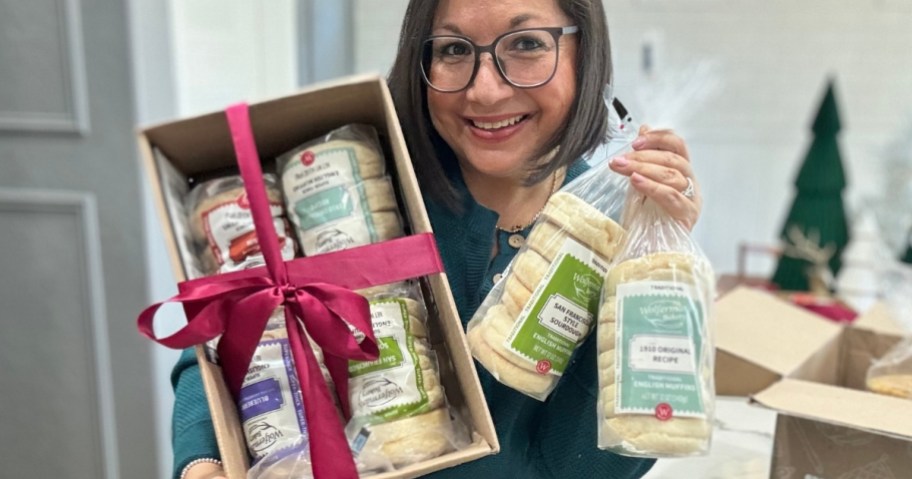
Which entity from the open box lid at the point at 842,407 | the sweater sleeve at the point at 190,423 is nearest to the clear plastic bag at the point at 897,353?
the open box lid at the point at 842,407

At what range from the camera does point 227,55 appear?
1718mm

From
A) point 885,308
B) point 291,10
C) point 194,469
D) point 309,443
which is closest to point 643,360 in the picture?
point 309,443

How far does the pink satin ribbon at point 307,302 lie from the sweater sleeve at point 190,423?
4.9 inches

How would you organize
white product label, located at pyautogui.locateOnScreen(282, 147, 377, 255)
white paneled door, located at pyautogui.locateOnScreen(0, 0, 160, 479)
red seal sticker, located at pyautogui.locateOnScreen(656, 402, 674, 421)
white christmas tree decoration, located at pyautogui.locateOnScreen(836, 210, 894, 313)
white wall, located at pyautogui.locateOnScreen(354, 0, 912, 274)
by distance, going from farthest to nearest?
white wall, located at pyautogui.locateOnScreen(354, 0, 912, 274)
white christmas tree decoration, located at pyautogui.locateOnScreen(836, 210, 894, 313)
white paneled door, located at pyautogui.locateOnScreen(0, 0, 160, 479)
white product label, located at pyautogui.locateOnScreen(282, 147, 377, 255)
red seal sticker, located at pyautogui.locateOnScreen(656, 402, 674, 421)

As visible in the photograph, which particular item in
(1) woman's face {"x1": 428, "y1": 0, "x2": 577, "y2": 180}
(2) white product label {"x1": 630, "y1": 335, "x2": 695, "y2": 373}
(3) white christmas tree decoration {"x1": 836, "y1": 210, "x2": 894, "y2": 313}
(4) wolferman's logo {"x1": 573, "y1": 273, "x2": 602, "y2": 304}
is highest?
(1) woman's face {"x1": 428, "y1": 0, "x2": 577, "y2": 180}

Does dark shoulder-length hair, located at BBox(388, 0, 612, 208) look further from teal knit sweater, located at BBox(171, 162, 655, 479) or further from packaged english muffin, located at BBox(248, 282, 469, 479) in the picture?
packaged english muffin, located at BBox(248, 282, 469, 479)

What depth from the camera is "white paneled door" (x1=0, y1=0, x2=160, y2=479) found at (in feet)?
4.49

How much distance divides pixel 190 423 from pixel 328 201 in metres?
0.28

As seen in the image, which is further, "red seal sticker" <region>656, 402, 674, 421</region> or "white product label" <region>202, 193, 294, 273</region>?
"white product label" <region>202, 193, 294, 273</region>

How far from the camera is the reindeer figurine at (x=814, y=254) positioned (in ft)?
5.03

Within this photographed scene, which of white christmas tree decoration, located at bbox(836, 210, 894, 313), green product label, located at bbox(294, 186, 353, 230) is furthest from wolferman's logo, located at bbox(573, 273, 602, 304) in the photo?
white christmas tree decoration, located at bbox(836, 210, 894, 313)

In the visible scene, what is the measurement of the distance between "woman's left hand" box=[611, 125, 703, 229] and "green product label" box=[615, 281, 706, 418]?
0.08m

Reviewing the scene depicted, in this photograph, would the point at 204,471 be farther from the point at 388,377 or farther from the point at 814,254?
the point at 814,254

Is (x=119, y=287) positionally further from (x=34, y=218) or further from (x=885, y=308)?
(x=885, y=308)
